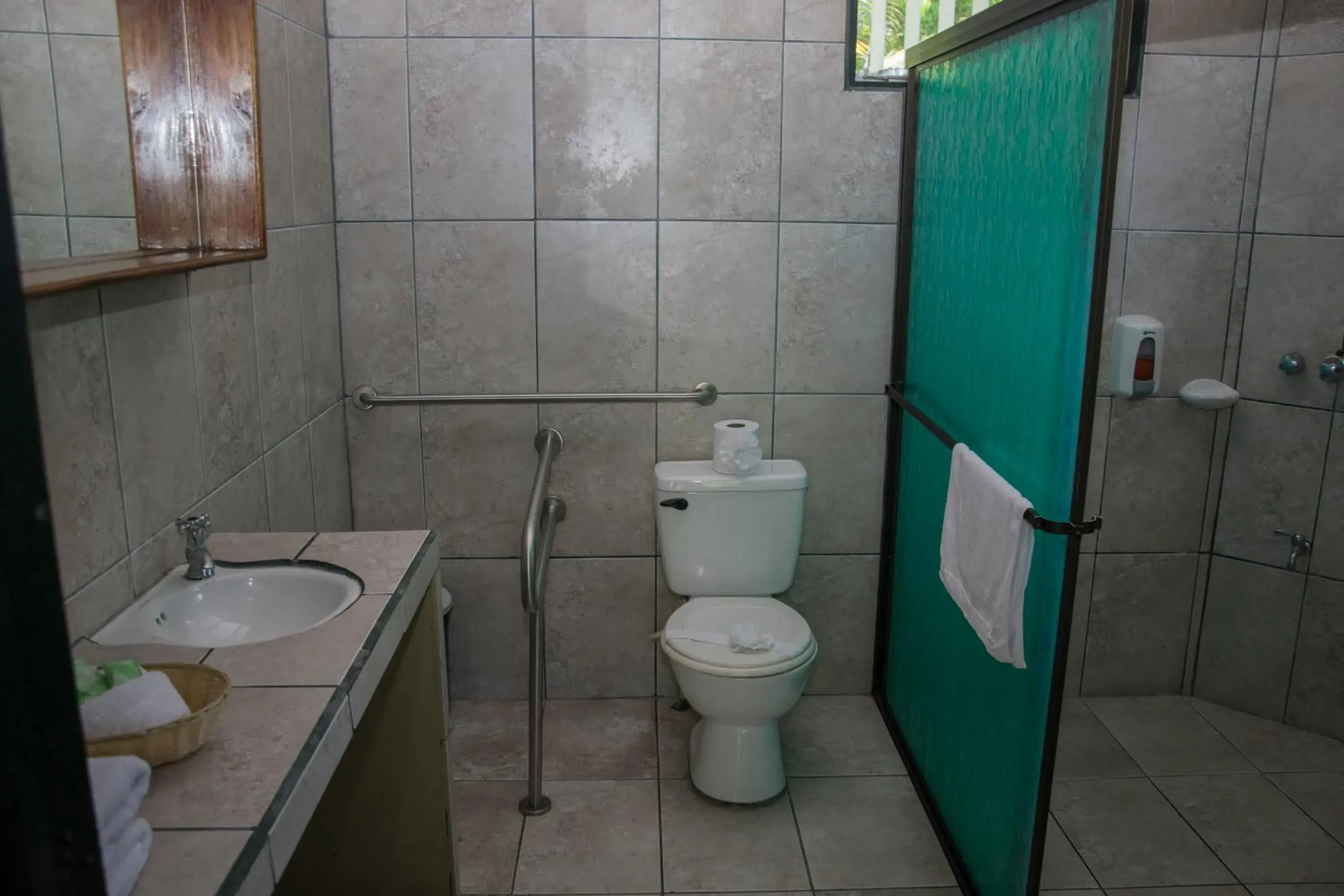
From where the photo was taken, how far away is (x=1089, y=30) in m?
1.66

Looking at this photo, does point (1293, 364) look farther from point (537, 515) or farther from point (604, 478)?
point (537, 515)

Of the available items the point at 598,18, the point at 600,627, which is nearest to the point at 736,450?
the point at 600,627

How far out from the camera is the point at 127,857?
96 cm

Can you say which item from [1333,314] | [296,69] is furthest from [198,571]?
[1333,314]

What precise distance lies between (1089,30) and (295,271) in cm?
175

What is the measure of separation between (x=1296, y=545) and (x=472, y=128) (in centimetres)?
244

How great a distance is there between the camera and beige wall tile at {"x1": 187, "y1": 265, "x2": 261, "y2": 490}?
1.95 m

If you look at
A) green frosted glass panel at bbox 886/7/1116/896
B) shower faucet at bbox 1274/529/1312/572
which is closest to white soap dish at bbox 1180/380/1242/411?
shower faucet at bbox 1274/529/1312/572

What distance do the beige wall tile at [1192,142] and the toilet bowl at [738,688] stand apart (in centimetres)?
145

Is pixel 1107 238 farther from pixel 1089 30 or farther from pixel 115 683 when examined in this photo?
pixel 115 683

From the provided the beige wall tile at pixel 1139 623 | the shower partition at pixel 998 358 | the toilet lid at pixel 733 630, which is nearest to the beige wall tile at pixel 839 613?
the shower partition at pixel 998 358

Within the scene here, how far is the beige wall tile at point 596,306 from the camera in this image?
2.78 m

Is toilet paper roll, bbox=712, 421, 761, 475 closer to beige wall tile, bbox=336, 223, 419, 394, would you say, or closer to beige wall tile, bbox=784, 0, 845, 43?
beige wall tile, bbox=336, 223, 419, 394

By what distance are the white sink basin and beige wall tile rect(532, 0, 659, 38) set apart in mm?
1564
